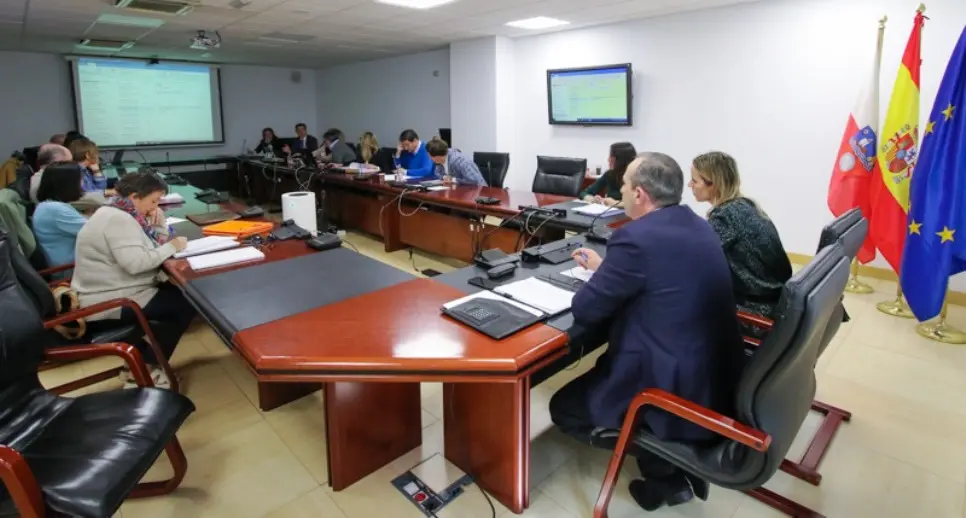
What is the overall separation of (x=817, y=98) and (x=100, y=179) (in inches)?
233

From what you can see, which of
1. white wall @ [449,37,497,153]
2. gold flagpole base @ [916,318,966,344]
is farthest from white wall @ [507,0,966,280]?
white wall @ [449,37,497,153]

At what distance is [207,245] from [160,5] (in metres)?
3.36

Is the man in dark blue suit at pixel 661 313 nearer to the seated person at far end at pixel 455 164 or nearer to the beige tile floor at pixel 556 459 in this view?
the beige tile floor at pixel 556 459

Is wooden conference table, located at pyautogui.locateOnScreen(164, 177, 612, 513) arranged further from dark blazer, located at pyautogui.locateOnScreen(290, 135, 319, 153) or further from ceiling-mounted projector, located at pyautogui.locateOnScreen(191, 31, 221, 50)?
dark blazer, located at pyautogui.locateOnScreen(290, 135, 319, 153)

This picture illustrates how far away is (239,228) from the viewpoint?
9.18ft

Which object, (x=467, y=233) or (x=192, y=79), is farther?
(x=192, y=79)

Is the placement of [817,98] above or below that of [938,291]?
above

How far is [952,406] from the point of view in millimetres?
2406

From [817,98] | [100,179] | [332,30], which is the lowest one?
[100,179]

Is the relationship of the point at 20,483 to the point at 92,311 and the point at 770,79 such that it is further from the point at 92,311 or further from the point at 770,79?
the point at 770,79

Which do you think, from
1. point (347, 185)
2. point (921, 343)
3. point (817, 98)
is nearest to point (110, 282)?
point (347, 185)

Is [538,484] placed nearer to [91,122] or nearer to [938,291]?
[938,291]

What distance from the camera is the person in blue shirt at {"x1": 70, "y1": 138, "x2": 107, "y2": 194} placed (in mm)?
4172

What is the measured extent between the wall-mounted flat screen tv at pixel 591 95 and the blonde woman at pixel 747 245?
3672 mm
